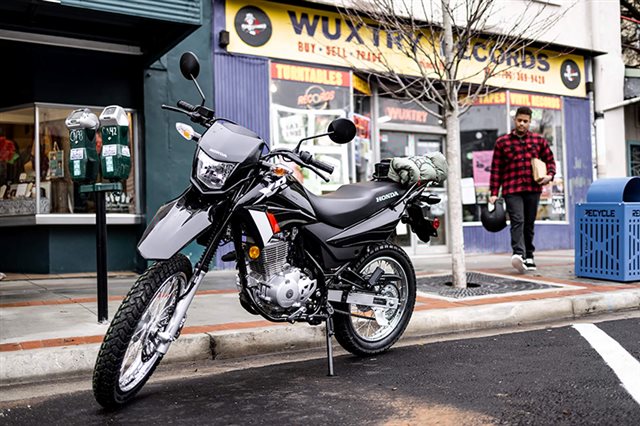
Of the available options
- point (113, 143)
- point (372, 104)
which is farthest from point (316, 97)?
point (113, 143)

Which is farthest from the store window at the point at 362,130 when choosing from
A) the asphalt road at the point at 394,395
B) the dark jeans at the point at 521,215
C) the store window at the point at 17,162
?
the asphalt road at the point at 394,395

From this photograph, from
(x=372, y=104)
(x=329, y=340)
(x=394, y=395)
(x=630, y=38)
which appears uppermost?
(x=630, y=38)

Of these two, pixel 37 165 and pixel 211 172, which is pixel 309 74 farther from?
pixel 211 172

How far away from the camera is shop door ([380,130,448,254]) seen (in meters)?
11.5

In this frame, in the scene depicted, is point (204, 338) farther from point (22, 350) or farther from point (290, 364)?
point (22, 350)

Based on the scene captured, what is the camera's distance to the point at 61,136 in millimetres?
8922

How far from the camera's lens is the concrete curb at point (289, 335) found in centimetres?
404

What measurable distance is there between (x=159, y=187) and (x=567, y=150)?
8594 millimetres

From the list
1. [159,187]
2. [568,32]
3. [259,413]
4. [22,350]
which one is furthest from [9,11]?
[568,32]

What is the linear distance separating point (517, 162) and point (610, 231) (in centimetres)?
143

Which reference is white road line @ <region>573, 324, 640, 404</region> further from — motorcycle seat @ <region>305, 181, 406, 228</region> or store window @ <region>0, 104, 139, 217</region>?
store window @ <region>0, 104, 139, 217</region>

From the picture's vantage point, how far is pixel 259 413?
326 cm

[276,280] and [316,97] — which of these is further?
[316,97]

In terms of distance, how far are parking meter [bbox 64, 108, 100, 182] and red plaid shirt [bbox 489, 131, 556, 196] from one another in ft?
17.3
